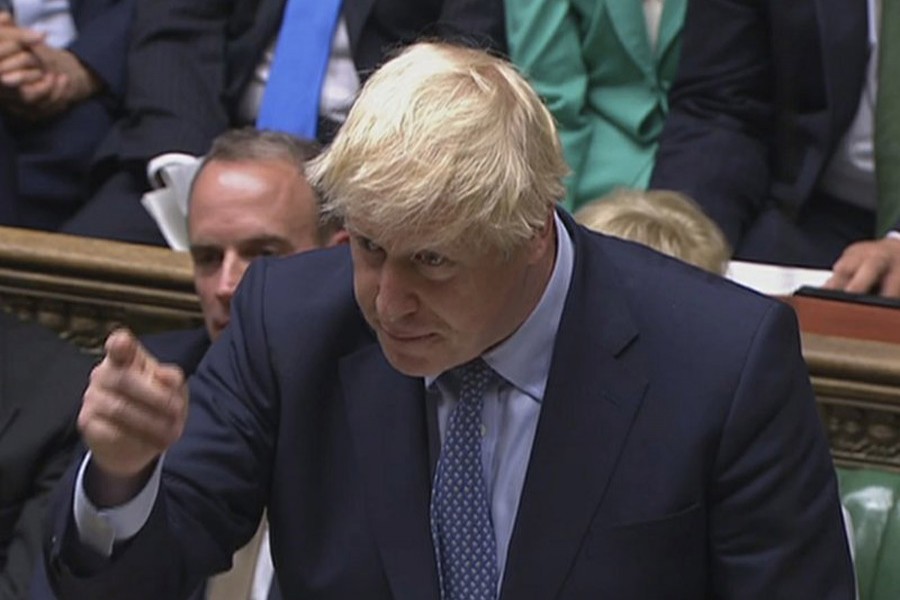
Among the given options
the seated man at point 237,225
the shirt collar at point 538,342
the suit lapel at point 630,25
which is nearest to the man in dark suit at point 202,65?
the suit lapel at point 630,25

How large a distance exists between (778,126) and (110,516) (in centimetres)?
143

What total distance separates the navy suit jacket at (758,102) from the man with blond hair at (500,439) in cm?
98

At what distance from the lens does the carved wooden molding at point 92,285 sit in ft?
7.73

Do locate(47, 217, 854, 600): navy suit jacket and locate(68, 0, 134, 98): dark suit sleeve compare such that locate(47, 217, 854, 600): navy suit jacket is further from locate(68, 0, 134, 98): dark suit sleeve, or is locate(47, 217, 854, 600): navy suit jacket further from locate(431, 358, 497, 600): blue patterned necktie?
locate(68, 0, 134, 98): dark suit sleeve

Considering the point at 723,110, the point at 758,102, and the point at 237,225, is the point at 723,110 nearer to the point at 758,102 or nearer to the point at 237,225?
the point at 758,102

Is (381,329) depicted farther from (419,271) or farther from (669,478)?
(669,478)

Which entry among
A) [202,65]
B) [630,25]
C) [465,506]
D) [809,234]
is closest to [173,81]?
[202,65]

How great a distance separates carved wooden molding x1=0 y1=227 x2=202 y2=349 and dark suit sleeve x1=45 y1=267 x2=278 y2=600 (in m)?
0.76

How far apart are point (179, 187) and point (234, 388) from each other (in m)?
1.02

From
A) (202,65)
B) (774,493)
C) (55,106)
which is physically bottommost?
(55,106)

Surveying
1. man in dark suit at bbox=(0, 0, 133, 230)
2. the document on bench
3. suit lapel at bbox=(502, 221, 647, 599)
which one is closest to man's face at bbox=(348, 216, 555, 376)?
suit lapel at bbox=(502, 221, 647, 599)

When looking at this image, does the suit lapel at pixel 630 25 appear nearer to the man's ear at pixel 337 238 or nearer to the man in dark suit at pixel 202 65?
the man in dark suit at pixel 202 65

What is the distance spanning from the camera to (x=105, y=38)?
2832mm

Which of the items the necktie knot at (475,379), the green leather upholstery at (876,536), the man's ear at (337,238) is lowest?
the man's ear at (337,238)
